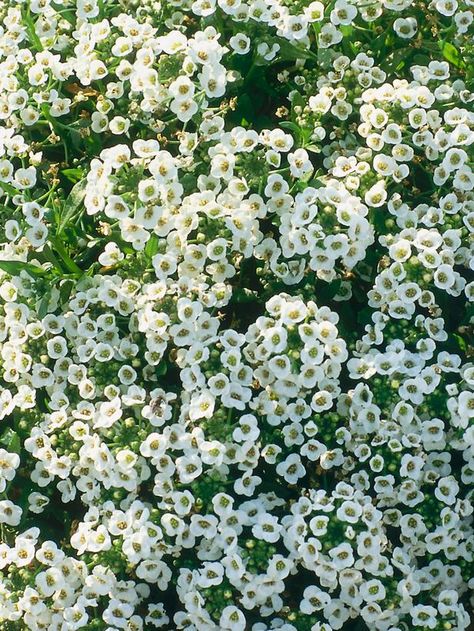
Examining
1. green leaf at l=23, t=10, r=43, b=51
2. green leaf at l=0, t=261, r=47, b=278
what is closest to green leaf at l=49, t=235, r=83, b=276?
green leaf at l=0, t=261, r=47, b=278

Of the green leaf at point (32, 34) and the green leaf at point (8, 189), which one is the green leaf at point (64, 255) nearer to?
the green leaf at point (8, 189)

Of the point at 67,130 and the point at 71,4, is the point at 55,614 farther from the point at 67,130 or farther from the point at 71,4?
the point at 71,4

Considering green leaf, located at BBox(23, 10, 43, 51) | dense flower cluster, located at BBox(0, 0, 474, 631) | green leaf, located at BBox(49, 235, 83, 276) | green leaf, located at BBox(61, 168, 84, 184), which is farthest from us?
green leaf, located at BBox(23, 10, 43, 51)

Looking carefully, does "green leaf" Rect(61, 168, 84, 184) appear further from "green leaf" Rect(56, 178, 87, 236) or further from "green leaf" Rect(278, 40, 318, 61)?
"green leaf" Rect(278, 40, 318, 61)

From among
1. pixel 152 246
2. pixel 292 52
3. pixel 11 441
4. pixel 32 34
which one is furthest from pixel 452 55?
pixel 11 441

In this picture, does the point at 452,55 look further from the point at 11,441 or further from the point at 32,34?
the point at 11,441

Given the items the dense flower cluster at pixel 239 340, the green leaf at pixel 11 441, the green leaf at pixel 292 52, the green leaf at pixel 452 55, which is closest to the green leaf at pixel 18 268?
the dense flower cluster at pixel 239 340
